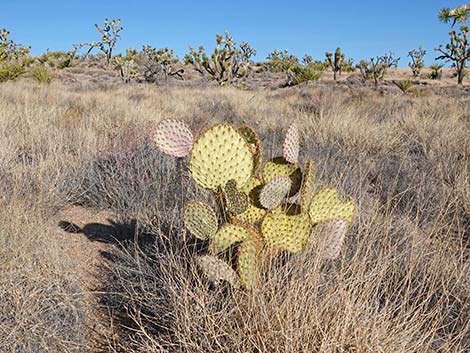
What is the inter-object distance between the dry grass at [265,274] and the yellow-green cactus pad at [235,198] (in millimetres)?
335

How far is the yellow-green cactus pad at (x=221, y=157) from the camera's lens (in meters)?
2.50

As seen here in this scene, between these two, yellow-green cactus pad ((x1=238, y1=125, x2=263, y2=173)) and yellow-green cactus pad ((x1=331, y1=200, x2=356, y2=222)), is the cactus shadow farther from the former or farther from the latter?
yellow-green cactus pad ((x1=331, y1=200, x2=356, y2=222))

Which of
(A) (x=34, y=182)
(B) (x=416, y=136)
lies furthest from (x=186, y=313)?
(B) (x=416, y=136)

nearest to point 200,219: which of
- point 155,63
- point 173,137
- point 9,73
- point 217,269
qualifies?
point 217,269

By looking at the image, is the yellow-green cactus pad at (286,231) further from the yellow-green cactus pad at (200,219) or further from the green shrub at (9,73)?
the green shrub at (9,73)

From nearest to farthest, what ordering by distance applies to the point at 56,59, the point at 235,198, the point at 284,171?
1. the point at 235,198
2. the point at 284,171
3. the point at 56,59

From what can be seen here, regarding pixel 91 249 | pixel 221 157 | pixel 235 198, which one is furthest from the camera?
pixel 91 249

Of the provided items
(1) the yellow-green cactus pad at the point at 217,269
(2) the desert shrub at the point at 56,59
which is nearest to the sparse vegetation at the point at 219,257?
(1) the yellow-green cactus pad at the point at 217,269

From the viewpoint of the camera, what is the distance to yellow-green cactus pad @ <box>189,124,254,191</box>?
250 cm

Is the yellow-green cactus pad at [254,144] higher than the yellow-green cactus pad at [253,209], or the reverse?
the yellow-green cactus pad at [254,144]

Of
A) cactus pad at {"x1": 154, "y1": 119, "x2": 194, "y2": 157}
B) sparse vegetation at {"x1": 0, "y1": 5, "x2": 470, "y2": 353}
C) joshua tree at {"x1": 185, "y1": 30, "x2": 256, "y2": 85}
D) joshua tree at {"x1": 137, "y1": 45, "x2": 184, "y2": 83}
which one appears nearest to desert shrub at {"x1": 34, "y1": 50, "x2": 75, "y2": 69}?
joshua tree at {"x1": 137, "y1": 45, "x2": 184, "y2": 83}

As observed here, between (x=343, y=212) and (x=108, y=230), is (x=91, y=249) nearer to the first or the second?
(x=108, y=230)

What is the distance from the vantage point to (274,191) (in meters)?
2.44

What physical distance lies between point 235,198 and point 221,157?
0.86 ft
